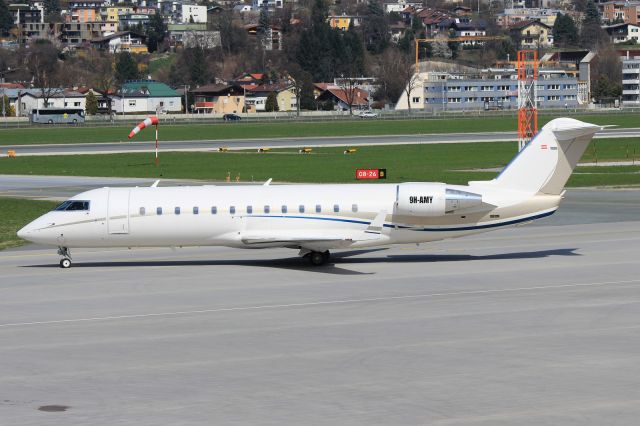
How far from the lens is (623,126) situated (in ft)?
494

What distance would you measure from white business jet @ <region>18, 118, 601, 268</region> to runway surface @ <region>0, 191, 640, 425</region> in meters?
1.16

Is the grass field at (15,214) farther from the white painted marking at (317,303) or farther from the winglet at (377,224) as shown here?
the white painted marking at (317,303)

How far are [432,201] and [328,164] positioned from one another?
2004 inches

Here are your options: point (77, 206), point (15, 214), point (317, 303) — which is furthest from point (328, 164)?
point (317, 303)

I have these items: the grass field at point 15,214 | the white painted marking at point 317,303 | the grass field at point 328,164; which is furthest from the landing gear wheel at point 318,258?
the grass field at point 328,164

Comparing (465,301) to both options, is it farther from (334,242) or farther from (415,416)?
(415,416)

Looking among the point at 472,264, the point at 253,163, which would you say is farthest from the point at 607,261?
the point at 253,163

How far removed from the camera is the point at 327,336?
29156 mm

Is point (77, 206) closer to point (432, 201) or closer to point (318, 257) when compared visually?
point (318, 257)

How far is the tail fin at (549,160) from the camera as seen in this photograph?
42062 mm

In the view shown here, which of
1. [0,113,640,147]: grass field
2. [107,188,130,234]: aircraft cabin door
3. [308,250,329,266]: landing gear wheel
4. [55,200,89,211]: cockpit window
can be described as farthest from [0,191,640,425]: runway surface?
[0,113,640,147]: grass field

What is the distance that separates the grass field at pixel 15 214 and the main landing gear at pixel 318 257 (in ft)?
46.3

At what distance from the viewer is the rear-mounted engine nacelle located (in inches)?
1604

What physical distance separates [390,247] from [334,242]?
6996 millimetres
